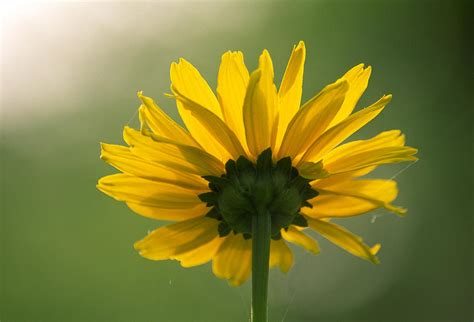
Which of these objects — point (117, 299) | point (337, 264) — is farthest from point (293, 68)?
point (337, 264)

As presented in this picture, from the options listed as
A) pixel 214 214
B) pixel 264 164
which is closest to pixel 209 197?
pixel 214 214

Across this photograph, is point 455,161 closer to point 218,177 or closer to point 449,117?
point 449,117

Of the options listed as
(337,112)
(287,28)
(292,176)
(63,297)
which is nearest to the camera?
(337,112)

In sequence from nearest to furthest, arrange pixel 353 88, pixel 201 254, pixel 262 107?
pixel 262 107 < pixel 353 88 < pixel 201 254

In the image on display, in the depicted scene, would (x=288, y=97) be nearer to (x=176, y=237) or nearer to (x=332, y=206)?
(x=332, y=206)

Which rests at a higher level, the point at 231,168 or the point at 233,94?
the point at 233,94

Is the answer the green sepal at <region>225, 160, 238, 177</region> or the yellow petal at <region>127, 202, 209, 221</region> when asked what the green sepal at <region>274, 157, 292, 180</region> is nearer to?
the green sepal at <region>225, 160, 238, 177</region>

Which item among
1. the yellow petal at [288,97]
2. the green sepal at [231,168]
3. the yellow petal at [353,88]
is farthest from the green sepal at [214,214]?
the yellow petal at [353,88]

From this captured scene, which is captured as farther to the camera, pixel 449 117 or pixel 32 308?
pixel 449 117
